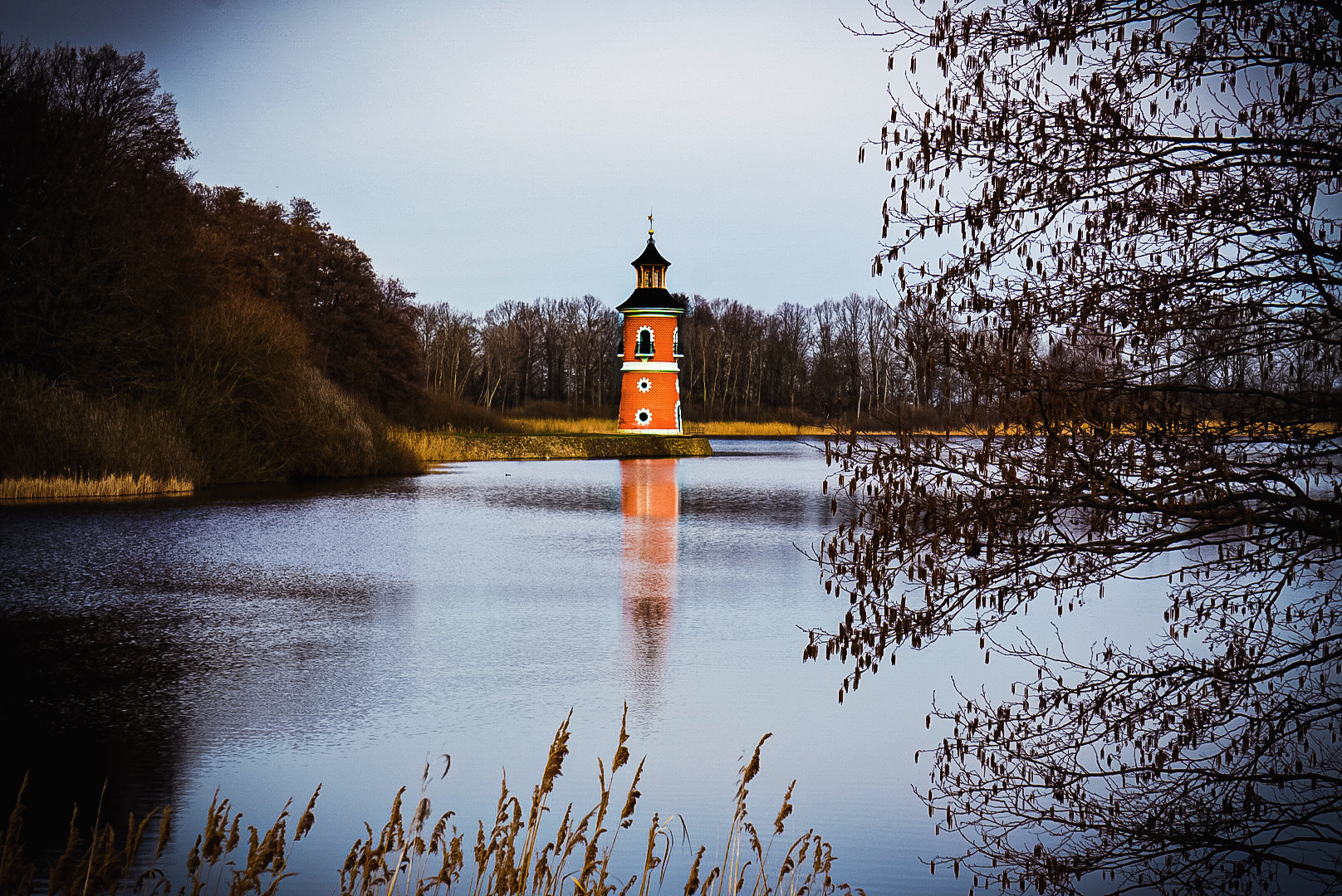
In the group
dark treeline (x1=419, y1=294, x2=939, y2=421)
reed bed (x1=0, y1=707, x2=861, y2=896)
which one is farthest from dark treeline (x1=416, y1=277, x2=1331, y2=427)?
reed bed (x1=0, y1=707, x2=861, y2=896)

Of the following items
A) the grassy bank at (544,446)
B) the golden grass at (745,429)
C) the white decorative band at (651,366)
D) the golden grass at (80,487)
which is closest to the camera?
the golden grass at (80,487)

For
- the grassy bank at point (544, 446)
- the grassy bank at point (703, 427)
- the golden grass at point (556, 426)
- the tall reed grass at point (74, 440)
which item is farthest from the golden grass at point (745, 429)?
the tall reed grass at point (74, 440)

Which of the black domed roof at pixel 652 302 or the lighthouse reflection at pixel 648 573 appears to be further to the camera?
the black domed roof at pixel 652 302

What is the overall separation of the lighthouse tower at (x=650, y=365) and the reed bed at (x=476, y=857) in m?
50.7

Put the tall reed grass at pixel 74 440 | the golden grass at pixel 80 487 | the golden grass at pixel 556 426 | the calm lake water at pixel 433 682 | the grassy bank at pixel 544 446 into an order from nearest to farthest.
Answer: the calm lake water at pixel 433 682, the golden grass at pixel 80 487, the tall reed grass at pixel 74 440, the grassy bank at pixel 544 446, the golden grass at pixel 556 426

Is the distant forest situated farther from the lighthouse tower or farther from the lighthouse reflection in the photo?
the lighthouse tower

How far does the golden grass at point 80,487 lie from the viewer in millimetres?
25078

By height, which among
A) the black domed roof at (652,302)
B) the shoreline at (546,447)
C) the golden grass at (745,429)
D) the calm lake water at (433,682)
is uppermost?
the black domed roof at (652,302)

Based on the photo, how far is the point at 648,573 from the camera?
15992 mm

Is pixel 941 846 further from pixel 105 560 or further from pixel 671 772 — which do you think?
pixel 105 560

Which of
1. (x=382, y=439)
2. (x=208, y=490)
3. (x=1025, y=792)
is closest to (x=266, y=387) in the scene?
(x=208, y=490)

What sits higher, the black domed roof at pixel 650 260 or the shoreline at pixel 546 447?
the black domed roof at pixel 650 260

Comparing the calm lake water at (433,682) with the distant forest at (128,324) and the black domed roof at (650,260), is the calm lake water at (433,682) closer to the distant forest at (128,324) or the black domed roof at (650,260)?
the distant forest at (128,324)

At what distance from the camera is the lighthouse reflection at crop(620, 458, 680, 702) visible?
34.1 feet
